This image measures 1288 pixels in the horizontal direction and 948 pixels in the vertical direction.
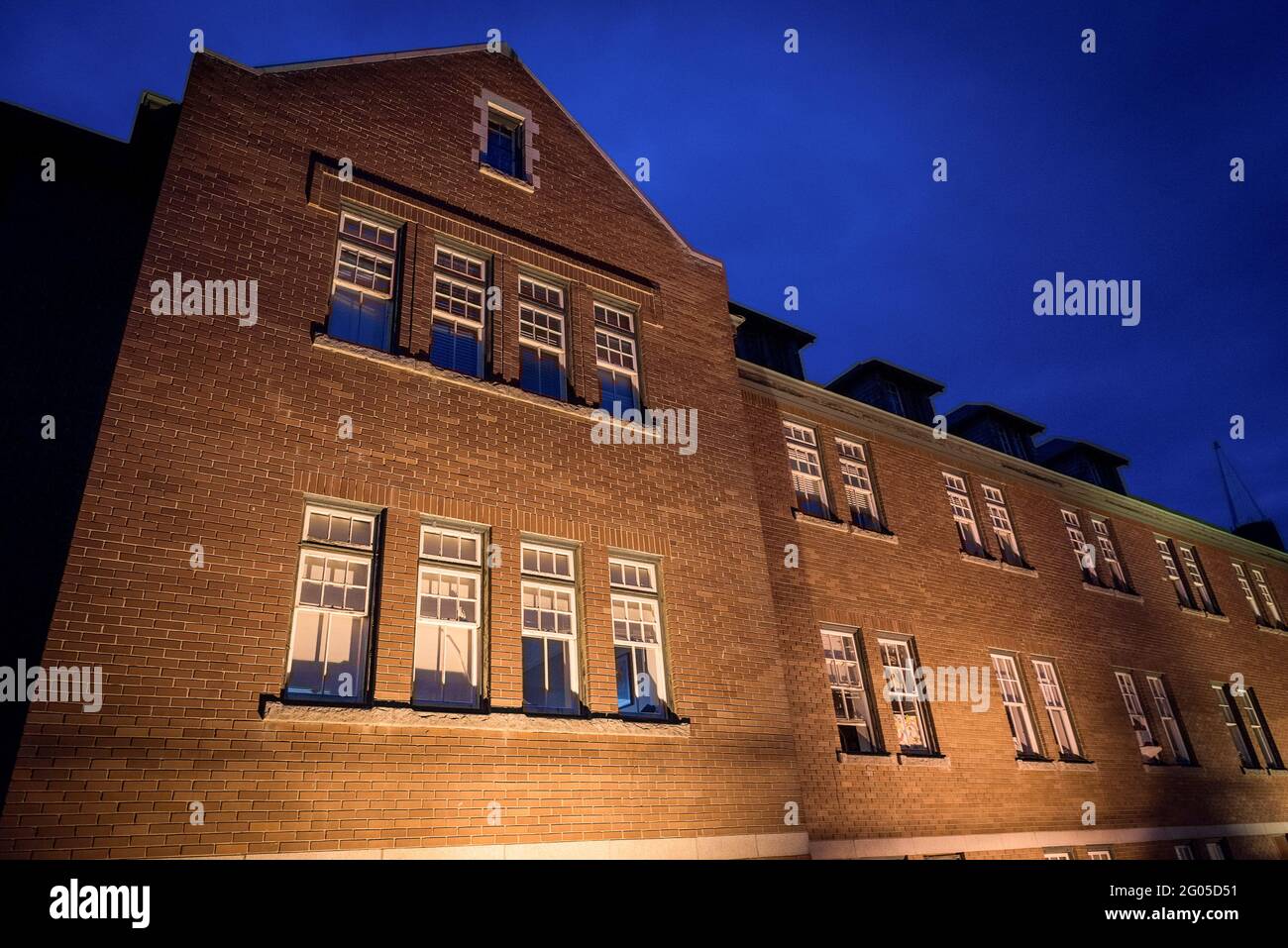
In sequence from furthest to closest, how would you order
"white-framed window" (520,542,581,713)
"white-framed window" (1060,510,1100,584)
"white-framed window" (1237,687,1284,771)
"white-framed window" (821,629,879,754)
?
"white-framed window" (1237,687,1284,771) → "white-framed window" (1060,510,1100,584) → "white-framed window" (821,629,879,754) → "white-framed window" (520,542,581,713)

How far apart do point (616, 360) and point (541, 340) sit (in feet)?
4.07

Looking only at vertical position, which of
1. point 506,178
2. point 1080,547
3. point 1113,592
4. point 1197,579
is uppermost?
point 506,178

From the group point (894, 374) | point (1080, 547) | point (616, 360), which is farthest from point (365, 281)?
point (1080, 547)

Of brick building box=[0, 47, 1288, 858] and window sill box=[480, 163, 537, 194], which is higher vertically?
window sill box=[480, 163, 537, 194]

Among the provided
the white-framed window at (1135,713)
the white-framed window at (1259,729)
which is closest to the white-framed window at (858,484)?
the white-framed window at (1135,713)

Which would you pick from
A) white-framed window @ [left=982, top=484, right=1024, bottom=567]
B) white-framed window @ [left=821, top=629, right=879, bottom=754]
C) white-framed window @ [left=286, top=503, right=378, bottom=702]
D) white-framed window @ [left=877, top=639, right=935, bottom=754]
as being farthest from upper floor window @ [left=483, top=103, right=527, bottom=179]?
white-framed window @ [left=982, top=484, right=1024, bottom=567]

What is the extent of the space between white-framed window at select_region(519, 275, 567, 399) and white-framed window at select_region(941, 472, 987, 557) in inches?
378

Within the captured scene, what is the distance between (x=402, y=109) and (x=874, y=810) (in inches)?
479

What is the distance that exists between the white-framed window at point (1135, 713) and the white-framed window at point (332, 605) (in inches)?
627

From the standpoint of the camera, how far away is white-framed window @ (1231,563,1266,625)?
70.4ft

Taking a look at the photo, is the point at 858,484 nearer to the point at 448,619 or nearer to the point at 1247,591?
the point at 448,619

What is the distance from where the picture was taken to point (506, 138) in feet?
38.4

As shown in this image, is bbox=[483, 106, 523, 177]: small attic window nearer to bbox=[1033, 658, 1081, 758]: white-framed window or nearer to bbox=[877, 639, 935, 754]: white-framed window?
bbox=[877, 639, 935, 754]: white-framed window
